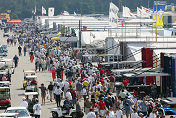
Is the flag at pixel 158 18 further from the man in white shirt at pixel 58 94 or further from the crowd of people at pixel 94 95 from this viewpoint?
the man in white shirt at pixel 58 94

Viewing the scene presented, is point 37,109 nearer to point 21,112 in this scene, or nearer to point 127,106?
point 21,112

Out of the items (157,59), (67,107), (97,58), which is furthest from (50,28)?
(67,107)

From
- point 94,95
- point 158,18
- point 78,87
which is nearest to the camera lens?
point 94,95

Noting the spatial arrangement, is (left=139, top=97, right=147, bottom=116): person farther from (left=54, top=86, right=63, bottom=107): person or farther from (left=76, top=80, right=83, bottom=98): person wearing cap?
(left=76, top=80, right=83, bottom=98): person wearing cap

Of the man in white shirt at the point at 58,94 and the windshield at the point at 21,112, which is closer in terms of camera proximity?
the windshield at the point at 21,112

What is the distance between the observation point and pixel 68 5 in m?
168

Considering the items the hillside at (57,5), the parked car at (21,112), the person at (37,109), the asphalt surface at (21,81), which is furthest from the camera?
the hillside at (57,5)

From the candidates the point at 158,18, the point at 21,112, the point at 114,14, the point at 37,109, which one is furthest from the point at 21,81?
the point at 158,18

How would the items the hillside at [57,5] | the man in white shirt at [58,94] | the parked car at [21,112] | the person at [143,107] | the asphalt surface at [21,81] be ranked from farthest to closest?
the hillside at [57,5] → the asphalt surface at [21,81] → the man in white shirt at [58,94] → the person at [143,107] → the parked car at [21,112]

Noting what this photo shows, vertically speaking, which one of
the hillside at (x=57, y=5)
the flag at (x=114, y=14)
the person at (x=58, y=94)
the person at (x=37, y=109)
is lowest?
the person at (x=37, y=109)

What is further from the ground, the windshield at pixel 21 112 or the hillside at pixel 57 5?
the hillside at pixel 57 5

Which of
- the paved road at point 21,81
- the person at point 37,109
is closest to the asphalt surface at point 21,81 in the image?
the paved road at point 21,81

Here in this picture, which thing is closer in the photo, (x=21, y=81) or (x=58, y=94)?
(x=58, y=94)

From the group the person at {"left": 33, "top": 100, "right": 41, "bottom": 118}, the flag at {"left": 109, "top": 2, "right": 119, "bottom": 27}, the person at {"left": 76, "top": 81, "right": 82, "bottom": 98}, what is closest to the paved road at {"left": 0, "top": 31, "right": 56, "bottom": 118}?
the person at {"left": 76, "top": 81, "right": 82, "bottom": 98}
